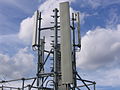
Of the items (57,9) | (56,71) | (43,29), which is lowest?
(56,71)

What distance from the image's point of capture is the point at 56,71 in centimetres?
3312

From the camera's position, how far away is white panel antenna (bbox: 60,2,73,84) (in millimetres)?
29703

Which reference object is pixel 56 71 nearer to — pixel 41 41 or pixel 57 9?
pixel 41 41

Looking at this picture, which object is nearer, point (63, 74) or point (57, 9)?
point (63, 74)

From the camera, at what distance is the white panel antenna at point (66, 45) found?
97.5 feet

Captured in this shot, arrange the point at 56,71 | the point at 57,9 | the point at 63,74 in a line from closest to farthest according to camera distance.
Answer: the point at 63,74
the point at 56,71
the point at 57,9

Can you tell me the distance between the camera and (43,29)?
1433 inches

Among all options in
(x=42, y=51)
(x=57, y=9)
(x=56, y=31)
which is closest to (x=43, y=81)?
(x=42, y=51)

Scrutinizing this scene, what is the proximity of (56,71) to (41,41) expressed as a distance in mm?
5559

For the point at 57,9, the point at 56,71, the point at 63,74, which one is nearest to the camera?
the point at 63,74

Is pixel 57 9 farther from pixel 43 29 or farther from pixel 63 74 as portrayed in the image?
pixel 63 74

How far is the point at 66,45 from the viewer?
102ft

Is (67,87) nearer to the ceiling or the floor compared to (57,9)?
nearer to the floor

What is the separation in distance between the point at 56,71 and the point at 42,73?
2.17 metres
